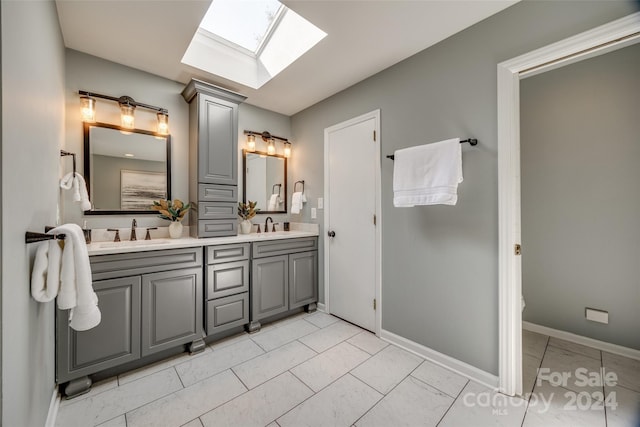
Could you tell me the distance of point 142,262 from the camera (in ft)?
6.04

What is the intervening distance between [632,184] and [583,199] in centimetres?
29

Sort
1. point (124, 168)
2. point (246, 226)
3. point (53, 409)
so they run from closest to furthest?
point (53, 409), point (124, 168), point (246, 226)

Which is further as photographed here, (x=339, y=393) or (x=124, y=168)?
(x=124, y=168)

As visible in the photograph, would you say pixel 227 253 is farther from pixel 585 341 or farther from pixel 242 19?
pixel 585 341

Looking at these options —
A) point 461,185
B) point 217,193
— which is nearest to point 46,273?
point 217,193

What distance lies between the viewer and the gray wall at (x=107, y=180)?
6.98 feet

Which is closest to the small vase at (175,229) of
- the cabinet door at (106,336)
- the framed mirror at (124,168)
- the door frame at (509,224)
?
the framed mirror at (124,168)

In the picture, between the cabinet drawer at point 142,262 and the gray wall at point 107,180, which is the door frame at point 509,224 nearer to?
the cabinet drawer at point 142,262

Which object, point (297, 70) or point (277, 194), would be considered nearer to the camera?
point (297, 70)

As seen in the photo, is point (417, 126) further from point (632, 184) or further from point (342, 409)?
point (342, 409)

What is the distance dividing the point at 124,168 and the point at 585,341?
13.9ft

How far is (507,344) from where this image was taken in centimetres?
161

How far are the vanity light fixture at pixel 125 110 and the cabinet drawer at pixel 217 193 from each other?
0.65 metres

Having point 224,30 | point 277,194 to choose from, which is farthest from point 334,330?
point 224,30
